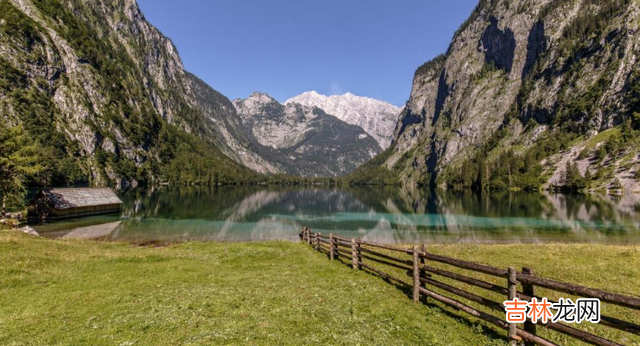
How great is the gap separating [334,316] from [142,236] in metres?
49.1

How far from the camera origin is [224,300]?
669 inches

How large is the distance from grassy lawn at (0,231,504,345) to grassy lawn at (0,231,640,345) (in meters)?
0.06

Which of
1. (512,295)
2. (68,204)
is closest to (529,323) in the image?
(512,295)

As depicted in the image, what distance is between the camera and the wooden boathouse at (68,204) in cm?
6762

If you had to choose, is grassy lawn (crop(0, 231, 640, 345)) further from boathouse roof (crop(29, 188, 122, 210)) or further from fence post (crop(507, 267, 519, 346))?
boathouse roof (crop(29, 188, 122, 210))

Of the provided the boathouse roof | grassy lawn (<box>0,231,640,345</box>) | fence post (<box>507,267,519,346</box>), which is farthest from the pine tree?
fence post (<box>507,267,519,346</box>)

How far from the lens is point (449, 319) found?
14625 millimetres

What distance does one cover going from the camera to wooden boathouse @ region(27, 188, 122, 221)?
6762 centimetres

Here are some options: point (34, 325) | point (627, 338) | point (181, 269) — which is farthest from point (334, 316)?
point (181, 269)

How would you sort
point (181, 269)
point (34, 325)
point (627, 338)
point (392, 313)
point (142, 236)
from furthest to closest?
point (142, 236)
point (181, 269)
point (392, 313)
point (34, 325)
point (627, 338)

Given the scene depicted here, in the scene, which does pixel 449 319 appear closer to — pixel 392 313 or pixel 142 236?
pixel 392 313

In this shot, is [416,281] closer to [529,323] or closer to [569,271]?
[529,323]

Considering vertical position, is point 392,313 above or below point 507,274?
below

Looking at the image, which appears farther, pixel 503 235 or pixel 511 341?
pixel 503 235
